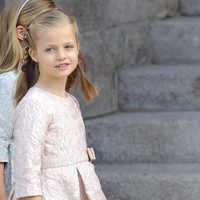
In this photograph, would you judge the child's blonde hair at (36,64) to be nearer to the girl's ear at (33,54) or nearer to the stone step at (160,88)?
the girl's ear at (33,54)

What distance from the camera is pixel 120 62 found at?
18.8ft

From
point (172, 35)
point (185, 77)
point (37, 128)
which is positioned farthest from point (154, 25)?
point (37, 128)

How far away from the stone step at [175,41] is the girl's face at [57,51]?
232 cm

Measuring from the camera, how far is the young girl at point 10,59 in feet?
13.0

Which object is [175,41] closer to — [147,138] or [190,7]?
[190,7]

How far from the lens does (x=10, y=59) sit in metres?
4.00

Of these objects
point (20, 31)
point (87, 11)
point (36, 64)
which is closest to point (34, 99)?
point (36, 64)

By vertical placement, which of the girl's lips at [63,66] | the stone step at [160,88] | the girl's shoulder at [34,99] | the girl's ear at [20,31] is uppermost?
the girl's ear at [20,31]

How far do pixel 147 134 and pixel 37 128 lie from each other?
173 centimetres

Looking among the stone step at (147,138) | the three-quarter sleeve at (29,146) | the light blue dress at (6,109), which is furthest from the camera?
the stone step at (147,138)

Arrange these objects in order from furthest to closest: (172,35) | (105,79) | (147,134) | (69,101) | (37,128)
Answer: (172,35) < (105,79) < (147,134) < (69,101) < (37,128)

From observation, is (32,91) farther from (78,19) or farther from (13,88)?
(78,19)

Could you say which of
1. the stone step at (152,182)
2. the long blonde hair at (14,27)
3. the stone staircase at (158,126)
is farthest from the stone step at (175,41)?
the long blonde hair at (14,27)

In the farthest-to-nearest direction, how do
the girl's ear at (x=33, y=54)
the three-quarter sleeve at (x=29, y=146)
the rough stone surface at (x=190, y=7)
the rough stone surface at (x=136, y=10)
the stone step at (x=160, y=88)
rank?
the rough stone surface at (x=190, y=7) < the rough stone surface at (x=136, y=10) < the stone step at (x=160, y=88) < the girl's ear at (x=33, y=54) < the three-quarter sleeve at (x=29, y=146)
